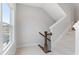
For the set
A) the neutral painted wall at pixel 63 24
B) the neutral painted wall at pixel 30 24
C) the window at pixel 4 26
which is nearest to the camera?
the window at pixel 4 26

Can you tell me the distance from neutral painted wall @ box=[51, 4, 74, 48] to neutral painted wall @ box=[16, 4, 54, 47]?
1.23 meters

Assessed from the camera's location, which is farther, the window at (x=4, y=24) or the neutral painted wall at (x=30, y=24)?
the neutral painted wall at (x=30, y=24)

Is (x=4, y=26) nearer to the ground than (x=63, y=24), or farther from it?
nearer to the ground

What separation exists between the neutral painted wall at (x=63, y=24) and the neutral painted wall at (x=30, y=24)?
48.5 inches

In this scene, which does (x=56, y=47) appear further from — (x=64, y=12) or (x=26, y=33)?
(x=26, y=33)

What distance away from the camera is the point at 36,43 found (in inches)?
207

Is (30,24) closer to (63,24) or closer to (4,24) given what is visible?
(63,24)

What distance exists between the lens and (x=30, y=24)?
5.23m

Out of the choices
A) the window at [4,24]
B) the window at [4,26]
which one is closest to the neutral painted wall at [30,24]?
the window at [4,26]

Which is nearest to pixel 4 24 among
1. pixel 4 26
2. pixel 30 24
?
pixel 4 26

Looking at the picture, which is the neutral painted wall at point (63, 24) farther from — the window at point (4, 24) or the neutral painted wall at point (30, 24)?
the window at point (4, 24)

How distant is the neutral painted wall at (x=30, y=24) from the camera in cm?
491

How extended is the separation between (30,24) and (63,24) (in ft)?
5.50

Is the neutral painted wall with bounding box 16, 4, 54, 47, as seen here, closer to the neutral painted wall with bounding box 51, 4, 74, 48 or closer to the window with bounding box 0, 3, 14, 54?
the neutral painted wall with bounding box 51, 4, 74, 48
